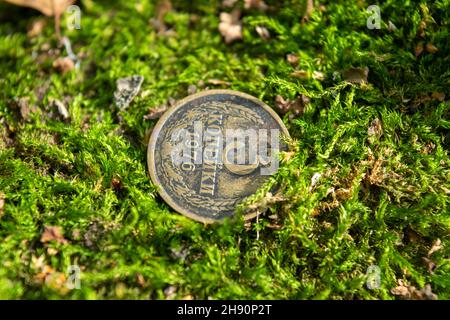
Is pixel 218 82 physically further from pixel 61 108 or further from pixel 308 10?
pixel 61 108

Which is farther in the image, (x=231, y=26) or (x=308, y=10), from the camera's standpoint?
(x=231, y=26)

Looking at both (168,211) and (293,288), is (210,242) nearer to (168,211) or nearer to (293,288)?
(168,211)

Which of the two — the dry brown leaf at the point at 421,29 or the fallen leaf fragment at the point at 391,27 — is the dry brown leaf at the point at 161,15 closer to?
the fallen leaf fragment at the point at 391,27

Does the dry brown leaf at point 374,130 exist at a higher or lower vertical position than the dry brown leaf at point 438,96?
lower

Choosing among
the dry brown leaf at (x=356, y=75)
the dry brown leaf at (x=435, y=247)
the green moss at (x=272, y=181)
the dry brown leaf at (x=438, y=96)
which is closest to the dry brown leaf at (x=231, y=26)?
the green moss at (x=272, y=181)

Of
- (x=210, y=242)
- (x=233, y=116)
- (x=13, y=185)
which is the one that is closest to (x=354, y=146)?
(x=233, y=116)

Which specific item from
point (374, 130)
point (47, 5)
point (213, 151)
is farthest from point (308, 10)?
point (47, 5)

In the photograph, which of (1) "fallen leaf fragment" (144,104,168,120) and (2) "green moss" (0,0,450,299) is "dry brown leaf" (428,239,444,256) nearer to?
(2) "green moss" (0,0,450,299)
